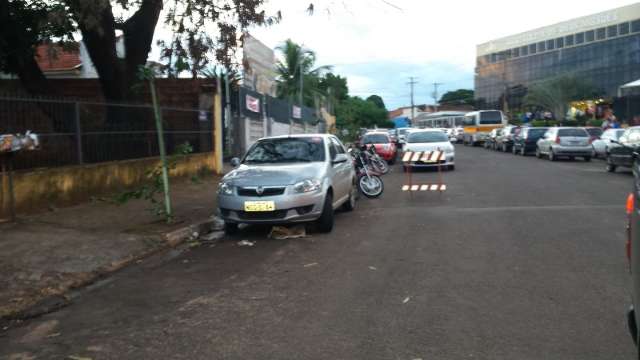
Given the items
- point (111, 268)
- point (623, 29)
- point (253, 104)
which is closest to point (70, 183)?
point (111, 268)

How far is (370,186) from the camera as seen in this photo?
14.8 meters

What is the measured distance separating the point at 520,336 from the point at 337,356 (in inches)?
56.6

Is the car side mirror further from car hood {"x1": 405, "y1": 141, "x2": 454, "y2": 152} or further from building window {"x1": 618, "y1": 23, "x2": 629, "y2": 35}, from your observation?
building window {"x1": 618, "y1": 23, "x2": 629, "y2": 35}

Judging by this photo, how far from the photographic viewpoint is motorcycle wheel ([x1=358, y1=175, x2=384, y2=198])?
14.8 meters

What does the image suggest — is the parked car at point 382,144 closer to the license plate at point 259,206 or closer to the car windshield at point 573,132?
the car windshield at point 573,132

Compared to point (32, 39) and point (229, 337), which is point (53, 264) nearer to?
point (229, 337)

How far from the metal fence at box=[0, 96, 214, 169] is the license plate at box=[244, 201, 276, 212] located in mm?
4378

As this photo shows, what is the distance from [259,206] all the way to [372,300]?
12.3ft

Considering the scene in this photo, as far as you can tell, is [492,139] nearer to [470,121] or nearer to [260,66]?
[470,121]

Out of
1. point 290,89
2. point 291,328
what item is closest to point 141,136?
point 291,328

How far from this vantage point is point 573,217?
35.4 feet

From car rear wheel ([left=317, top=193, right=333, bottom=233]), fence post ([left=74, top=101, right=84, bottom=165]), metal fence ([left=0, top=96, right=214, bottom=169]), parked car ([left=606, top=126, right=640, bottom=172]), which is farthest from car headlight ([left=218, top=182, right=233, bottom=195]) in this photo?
parked car ([left=606, top=126, right=640, bottom=172])

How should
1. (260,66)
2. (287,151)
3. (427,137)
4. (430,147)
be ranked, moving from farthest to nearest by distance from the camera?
(260,66), (427,137), (430,147), (287,151)

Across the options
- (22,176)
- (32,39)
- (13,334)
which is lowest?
(13,334)
